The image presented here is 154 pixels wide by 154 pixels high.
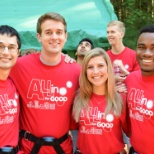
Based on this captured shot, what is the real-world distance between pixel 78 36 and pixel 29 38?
102 centimetres

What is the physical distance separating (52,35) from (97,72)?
2.06ft

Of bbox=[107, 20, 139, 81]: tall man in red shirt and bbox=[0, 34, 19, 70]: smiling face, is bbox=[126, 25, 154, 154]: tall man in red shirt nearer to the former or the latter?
bbox=[0, 34, 19, 70]: smiling face

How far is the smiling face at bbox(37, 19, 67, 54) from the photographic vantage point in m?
3.36

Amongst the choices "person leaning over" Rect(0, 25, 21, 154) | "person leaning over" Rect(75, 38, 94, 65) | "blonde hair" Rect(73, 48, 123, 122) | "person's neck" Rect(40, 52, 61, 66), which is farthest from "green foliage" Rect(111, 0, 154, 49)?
"person leaning over" Rect(0, 25, 21, 154)

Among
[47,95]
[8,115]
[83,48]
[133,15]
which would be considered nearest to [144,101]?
[47,95]

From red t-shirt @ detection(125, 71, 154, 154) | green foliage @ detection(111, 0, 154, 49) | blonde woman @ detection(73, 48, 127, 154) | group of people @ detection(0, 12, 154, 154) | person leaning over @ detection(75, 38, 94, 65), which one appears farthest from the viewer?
green foliage @ detection(111, 0, 154, 49)

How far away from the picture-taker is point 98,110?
3.33m

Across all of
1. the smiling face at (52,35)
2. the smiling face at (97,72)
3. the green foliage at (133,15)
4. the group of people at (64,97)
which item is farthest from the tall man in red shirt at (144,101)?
the green foliage at (133,15)

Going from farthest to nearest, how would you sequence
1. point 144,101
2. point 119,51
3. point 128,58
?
point 119,51 < point 128,58 < point 144,101

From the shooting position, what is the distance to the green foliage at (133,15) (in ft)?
36.5

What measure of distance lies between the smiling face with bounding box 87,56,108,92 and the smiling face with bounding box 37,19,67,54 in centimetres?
40

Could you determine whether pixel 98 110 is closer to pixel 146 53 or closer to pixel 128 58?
pixel 146 53

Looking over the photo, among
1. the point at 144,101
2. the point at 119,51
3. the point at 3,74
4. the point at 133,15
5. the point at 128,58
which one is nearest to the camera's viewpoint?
the point at 144,101

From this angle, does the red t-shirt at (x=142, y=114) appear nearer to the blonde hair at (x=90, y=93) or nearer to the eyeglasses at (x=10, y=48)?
the blonde hair at (x=90, y=93)
